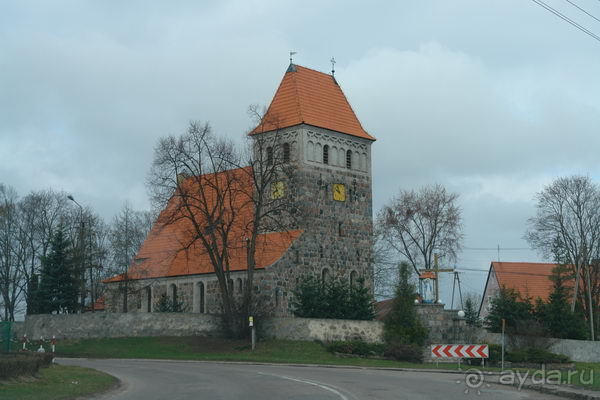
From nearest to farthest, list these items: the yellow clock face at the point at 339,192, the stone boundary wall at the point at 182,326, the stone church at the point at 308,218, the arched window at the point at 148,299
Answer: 1. the stone boundary wall at the point at 182,326
2. the stone church at the point at 308,218
3. the yellow clock face at the point at 339,192
4. the arched window at the point at 148,299

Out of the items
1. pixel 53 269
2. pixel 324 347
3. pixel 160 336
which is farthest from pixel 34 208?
pixel 324 347

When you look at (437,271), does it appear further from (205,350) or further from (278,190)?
(205,350)

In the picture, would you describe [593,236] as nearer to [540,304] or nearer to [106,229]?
[540,304]

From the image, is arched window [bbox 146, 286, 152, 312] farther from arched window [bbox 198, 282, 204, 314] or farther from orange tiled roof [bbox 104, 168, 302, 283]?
arched window [bbox 198, 282, 204, 314]

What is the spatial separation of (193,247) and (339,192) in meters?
11.3

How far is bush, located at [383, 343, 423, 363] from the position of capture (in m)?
45.8

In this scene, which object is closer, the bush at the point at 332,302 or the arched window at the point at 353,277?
the bush at the point at 332,302

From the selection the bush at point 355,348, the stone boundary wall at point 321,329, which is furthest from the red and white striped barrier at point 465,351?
the stone boundary wall at point 321,329

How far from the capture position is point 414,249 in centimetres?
6681

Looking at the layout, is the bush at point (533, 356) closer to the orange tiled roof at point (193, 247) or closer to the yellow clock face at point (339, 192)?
the orange tiled roof at point (193, 247)

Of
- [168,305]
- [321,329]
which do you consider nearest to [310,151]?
[321,329]

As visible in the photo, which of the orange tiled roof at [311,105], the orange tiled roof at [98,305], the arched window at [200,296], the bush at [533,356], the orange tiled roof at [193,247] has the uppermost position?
the orange tiled roof at [311,105]

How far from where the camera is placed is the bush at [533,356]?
1896 inches

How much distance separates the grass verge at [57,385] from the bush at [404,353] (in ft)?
63.8
